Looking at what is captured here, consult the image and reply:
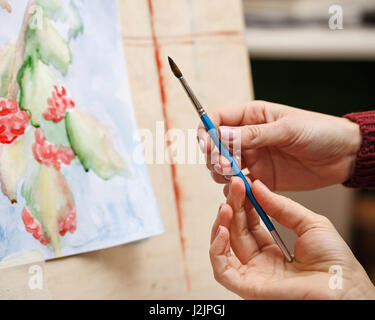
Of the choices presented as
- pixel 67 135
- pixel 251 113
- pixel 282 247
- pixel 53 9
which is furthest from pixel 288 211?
pixel 53 9

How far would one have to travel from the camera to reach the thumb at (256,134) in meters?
0.57

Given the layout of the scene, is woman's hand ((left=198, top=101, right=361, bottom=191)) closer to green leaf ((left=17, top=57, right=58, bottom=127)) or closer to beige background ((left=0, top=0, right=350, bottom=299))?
beige background ((left=0, top=0, right=350, bottom=299))

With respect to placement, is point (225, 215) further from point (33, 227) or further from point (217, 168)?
point (33, 227)

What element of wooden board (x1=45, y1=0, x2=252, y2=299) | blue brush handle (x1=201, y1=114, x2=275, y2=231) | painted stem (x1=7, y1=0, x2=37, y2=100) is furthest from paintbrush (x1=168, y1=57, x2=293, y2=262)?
painted stem (x1=7, y1=0, x2=37, y2=100)

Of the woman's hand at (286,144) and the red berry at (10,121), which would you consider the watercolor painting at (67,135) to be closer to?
the red berry at (10,121)

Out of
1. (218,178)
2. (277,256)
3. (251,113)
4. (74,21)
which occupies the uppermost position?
(74,21)

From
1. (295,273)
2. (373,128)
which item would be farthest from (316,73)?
(295,273)

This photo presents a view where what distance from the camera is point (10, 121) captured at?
49 cm

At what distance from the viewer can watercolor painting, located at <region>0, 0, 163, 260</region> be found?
1.59ft

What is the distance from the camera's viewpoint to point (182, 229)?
0.62 meters

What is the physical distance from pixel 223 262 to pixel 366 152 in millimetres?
327

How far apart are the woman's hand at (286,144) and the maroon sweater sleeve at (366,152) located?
0.01 metres

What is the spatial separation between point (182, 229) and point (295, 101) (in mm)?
982

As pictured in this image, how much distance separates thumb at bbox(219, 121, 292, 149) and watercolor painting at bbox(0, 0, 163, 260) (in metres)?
0.13
